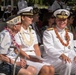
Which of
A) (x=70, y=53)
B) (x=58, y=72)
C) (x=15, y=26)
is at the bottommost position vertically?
(x=58, y=72)

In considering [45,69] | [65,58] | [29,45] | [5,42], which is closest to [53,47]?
[65,58]

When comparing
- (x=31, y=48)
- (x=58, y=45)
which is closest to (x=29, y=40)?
(x=31, y=48)

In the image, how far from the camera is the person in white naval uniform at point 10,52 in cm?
397

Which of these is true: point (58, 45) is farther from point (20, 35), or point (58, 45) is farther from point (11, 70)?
point (11, 70)

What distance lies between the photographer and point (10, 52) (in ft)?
14.0

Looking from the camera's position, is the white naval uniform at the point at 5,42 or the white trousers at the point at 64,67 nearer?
the white naval uniform at the point at 5,42

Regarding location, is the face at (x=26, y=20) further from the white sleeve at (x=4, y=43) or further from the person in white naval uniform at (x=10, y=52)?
the white sleeve at (x=4, y=43)

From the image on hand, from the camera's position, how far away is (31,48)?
4676 mm

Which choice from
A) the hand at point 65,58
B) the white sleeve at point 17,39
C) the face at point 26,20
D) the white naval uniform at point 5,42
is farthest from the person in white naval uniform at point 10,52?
the hand at point 65,58

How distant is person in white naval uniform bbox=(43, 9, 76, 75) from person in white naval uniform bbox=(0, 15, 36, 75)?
0.70 m

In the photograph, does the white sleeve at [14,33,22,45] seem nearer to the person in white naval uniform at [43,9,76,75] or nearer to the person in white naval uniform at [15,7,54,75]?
the person in white naval uniform at [15,7,54,75]

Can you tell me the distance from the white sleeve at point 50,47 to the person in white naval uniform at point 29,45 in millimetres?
159

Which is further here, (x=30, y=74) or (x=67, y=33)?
(x=67, y=33)

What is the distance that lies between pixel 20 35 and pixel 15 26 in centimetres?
44
